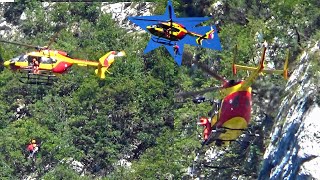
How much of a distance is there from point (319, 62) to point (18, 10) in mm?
38014

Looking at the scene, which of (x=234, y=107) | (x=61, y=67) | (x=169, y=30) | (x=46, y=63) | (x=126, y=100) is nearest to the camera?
(x=234, y=107)

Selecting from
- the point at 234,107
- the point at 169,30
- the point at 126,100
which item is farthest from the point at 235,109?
the point at 126,100

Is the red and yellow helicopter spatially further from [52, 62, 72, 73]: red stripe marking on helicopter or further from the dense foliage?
the dense foliage

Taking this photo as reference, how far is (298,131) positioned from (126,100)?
24.4m

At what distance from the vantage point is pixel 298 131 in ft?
148

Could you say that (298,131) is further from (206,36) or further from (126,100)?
(126,100)

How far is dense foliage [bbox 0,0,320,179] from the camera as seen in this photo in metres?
59.3

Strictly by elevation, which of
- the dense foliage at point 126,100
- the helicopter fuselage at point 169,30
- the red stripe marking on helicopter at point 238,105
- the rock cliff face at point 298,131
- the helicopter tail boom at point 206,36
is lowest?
the dense foliage at point 126,100

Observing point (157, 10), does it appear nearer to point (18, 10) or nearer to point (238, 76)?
point (18, 10)

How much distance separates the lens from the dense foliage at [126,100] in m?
59.3

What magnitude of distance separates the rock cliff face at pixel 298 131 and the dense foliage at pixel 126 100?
25.4 ft

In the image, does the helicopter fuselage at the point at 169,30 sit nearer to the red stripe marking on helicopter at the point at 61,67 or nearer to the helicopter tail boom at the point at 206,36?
the helicopter tail boom at the point at 206,36

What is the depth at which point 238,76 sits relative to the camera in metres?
55.4

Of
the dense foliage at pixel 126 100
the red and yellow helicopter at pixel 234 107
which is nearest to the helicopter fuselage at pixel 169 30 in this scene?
the red and yellow helicopter at pixel 234 107
